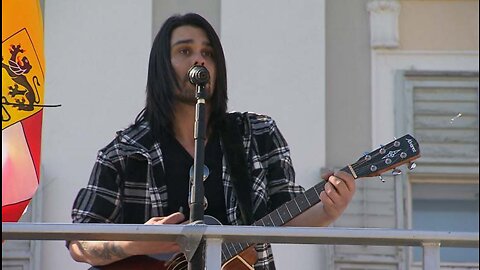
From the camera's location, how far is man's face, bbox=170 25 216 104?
4.47 metres

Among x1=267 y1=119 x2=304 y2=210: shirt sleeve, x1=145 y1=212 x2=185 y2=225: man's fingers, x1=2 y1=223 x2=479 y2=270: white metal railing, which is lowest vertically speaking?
x1=2 y1=223 x2=479 y2=270: white metal railing

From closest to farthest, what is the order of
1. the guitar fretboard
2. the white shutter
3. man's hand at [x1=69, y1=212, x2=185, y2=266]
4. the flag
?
man's hand at [x1=69, y1=212, x2=185, y2=266]
the guitar fretboard
the flag
the white shutter

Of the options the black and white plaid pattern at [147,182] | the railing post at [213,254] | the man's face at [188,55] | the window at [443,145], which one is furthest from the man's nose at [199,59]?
the window at [443,145]

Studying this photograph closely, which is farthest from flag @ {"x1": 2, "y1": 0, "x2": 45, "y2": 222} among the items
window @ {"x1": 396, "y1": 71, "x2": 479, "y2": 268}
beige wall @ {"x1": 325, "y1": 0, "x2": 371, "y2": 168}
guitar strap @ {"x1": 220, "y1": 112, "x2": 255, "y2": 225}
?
window @ {"x1": 396, "y1": 71, "x2": 479, "y2": 268}

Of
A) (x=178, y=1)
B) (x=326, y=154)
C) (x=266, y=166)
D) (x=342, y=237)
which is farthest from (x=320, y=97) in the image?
(x=342, y=237)

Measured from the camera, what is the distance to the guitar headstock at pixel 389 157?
430 centimetres

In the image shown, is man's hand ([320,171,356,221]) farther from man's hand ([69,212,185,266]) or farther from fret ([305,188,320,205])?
man's hand ([69,212,185,266])

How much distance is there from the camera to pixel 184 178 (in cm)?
442

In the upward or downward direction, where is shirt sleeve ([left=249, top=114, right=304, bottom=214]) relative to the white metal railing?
upward

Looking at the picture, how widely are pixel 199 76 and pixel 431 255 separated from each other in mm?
834

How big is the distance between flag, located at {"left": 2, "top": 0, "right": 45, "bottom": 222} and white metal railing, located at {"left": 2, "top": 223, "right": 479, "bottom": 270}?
4.70ft

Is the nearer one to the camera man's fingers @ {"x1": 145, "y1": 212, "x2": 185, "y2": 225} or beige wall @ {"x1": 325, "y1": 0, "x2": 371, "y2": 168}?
man's fingers @ {"x1": 145, "y1": 212, "x2": 185, "y2": 225}

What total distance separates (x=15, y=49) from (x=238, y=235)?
1.84 m

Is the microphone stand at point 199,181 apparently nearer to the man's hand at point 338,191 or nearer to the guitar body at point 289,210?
the guitar body at point 289,210
